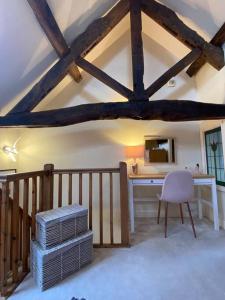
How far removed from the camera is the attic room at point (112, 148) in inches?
77.0

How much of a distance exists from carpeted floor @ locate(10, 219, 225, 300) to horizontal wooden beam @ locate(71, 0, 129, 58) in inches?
116

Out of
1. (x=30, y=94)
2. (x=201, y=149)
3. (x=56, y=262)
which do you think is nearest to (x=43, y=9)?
(x=30, y=94)

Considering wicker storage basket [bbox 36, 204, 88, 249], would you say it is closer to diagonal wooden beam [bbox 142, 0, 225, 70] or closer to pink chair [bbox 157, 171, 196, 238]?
pink chair [bbox 157, 171, 196, 238]

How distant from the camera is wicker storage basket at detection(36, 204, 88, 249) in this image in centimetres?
197

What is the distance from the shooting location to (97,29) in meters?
3.20

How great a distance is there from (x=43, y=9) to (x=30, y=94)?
1164mm

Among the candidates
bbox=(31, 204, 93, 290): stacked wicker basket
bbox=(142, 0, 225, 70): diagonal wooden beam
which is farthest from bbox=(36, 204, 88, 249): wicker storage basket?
bbox=(142, 0, 225, 70): diagonal wooden beam

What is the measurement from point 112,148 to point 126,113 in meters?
1.63

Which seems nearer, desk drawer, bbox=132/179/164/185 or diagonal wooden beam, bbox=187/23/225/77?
diagonal wooden beam, bbox=187/23/225/77

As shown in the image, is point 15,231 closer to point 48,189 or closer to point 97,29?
point 48,189

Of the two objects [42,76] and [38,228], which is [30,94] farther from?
[38,228]

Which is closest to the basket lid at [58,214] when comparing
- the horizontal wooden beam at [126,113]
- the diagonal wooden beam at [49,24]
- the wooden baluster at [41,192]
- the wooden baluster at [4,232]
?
the wooden baluster at [4,232]

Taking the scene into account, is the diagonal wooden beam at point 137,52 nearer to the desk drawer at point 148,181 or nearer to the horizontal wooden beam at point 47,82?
the horizontal wooden beam at point 47,82

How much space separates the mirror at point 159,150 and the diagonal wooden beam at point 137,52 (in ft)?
5.23
